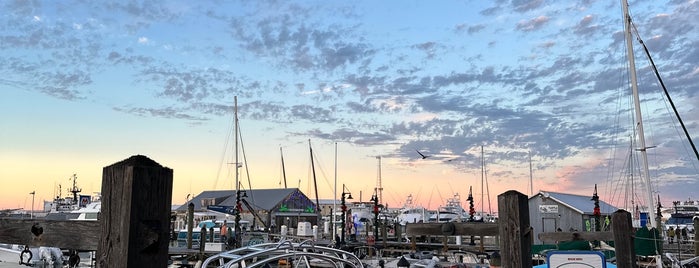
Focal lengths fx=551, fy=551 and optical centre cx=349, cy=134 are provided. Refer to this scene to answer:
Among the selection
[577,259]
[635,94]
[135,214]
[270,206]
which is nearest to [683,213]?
[270,206]

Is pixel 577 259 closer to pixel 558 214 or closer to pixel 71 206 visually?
pixel 558 214

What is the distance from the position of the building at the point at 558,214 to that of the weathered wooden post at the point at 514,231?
3275 cm

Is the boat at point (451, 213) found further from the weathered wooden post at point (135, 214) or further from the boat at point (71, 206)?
the weathered wooden post at point (135, 214)

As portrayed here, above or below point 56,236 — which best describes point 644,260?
below

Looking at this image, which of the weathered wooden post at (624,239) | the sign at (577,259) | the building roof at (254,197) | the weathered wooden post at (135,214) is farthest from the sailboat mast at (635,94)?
the building roof at (254,197)

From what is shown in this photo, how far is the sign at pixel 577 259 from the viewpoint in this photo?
21.7 ft

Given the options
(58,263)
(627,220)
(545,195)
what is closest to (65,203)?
(58,263)

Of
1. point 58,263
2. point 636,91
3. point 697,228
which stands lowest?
point 58,263

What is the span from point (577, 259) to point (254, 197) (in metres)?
55.4

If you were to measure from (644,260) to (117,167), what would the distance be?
24.4 metres

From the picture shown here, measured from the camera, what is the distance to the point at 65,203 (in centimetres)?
5206

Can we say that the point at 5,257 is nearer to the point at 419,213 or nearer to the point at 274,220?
the point at 274,220

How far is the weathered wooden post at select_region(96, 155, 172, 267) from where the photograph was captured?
2.75m

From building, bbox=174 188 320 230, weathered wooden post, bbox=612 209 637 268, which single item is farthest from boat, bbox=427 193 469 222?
weathered wooden post, bbox=612 209 637 268
